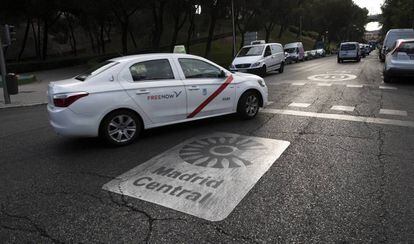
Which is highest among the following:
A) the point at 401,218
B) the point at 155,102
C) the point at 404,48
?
the point at 404,48

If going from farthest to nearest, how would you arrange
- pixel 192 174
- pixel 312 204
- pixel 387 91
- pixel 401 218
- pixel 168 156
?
1. pixel 387 91
2. pixel 168 156
3. pixel 192 174
4. pixel 312 204
5. pixel 401 218

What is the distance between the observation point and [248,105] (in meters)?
7.82

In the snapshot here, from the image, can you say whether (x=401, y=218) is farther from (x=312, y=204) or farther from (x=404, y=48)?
(x=404, y=48)

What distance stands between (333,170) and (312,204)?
1087 millimetres

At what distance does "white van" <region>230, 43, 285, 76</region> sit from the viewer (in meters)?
18.7

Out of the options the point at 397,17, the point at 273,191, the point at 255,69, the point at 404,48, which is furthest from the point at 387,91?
the point at 397,17

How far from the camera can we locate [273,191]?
4.20 meters

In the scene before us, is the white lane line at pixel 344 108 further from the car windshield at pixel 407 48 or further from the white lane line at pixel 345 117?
the car windshield at pixel 407 48

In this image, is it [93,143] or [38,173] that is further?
[93,143]

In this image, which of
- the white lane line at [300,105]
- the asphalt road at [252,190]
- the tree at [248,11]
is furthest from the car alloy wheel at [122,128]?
the tree at [248,11]

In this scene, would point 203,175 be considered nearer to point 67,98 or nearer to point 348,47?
point 67,98

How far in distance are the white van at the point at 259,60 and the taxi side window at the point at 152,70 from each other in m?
11.8

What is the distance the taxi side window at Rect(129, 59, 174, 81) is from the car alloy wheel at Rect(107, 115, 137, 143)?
717 millimetres

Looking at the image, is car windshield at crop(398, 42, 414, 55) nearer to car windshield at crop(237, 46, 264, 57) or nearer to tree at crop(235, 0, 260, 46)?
car windshield at crop(237, 46, 264, 57)
